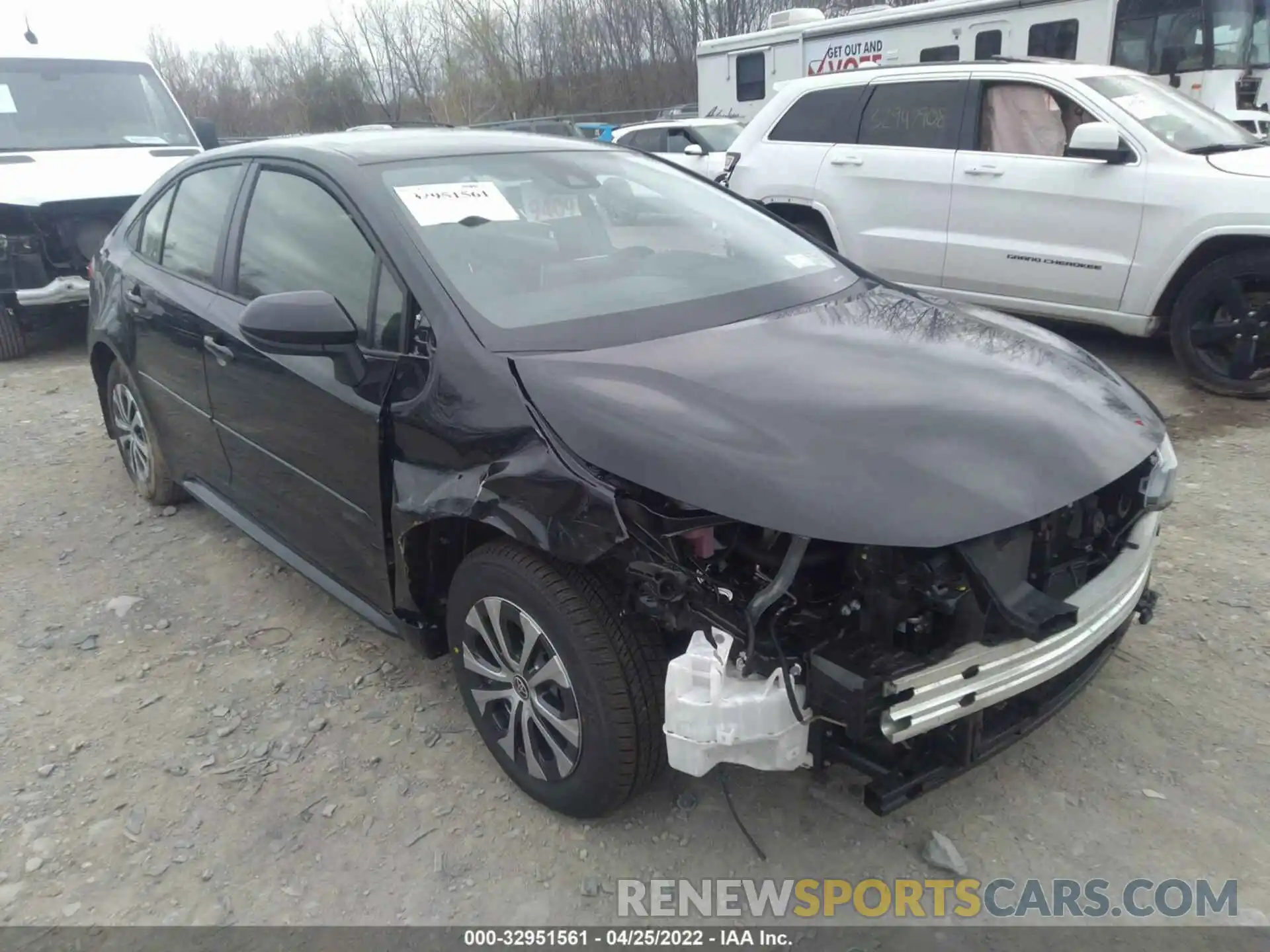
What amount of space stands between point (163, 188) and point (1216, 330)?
17.9ft

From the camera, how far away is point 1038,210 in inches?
231

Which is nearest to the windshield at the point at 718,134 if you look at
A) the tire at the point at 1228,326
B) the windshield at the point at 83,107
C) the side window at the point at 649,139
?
the side window at the point at 649,139

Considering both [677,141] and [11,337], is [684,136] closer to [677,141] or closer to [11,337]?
[677,141]

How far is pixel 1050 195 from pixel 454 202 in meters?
4.32

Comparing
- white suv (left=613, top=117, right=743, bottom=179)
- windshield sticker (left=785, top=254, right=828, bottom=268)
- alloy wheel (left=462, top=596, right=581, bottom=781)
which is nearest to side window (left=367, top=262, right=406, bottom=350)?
alloy wheel (left=462, top=596, right=581, bottom=781)

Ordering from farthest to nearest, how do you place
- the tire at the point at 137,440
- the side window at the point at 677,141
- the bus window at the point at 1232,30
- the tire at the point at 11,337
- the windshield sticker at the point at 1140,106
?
the side window at the point at 677,141 < the bus window at the point at 1232,30 < the tire at the point at 11,337 < the windshield sticker at the point at 1140,106 < the tire at the point at 137,440

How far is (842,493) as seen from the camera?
199 centimetres

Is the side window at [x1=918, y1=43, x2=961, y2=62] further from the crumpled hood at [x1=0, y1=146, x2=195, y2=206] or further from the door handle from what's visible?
the door handle

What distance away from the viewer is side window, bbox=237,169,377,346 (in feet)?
9.09

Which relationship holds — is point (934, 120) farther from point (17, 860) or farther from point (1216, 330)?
point (17, 860)

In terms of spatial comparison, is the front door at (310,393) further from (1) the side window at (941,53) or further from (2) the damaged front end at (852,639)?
(1) the side window at (941,53)

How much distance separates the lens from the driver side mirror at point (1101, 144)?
5367 millimetres

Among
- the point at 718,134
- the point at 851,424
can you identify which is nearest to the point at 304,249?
the point at 851,424

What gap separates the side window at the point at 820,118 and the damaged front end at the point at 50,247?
510 cm
